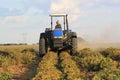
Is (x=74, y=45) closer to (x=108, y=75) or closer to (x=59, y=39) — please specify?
(x=59, y=39)

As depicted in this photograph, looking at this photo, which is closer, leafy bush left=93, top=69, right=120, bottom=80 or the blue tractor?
leafy bush left=93, top=69, right=120, bottom=80

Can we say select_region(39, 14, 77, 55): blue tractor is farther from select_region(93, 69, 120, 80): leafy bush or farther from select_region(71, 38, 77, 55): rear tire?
select_region(93, 69, 120, 80): leafy bush

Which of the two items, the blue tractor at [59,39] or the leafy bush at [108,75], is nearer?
the leafy bush at [108,75]

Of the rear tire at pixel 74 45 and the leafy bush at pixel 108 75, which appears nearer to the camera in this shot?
the leafy bush at pixel 108 75

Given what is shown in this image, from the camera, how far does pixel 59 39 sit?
2922cm

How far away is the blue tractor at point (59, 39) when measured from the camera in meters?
29.1

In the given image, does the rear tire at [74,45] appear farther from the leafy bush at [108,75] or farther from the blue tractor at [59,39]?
the leafy bush at [108,75]

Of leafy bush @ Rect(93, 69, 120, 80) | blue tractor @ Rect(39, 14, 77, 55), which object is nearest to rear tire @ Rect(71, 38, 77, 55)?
blue tractor @ Rect(39, 14, 77, 55)

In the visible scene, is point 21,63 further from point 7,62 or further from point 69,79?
point 69,79

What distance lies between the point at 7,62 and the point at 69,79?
10.3 metres

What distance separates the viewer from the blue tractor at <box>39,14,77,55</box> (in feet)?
95.6

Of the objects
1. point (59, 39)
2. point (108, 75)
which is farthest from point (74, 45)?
point (108, 75)

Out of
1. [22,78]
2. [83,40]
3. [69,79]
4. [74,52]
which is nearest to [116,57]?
[74,52]

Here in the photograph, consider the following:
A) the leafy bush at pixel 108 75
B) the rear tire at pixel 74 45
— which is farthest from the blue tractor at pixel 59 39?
the leafy bush at pixel 108 75
